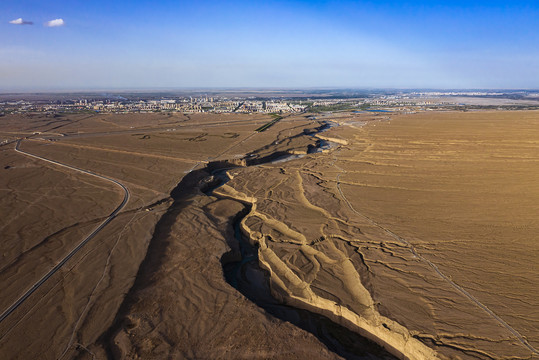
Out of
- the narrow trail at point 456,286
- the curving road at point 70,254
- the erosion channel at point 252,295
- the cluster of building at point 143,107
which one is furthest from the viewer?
the cluster of building at point 143,107

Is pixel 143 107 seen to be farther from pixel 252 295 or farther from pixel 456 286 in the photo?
pixel 456 286

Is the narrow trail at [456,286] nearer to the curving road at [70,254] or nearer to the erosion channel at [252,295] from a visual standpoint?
the erosion channel at [252,295]

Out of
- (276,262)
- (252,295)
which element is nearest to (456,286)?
(276,262)

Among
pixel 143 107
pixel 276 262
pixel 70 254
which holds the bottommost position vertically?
pixel 276 262

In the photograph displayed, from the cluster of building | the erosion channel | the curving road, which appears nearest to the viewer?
the erosion channel

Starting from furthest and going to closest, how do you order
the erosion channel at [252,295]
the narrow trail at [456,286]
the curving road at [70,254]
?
1. the curving road at [70,254]
2. the erosion channel at [252,295]
3. the narrow trail at [456,286]

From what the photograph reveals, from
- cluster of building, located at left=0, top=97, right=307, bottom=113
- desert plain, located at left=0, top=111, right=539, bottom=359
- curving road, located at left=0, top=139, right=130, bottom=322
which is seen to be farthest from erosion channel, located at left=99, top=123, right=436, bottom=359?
cluster of building, located at left=0, top=97, right=307, bottom=113

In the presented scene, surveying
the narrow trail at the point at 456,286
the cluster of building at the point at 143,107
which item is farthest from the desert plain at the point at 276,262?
the cluster of building at the point at 143,107

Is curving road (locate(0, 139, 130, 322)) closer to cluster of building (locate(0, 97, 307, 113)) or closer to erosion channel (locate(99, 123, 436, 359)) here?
erosion channel (locate(99, 123, 436, 359))

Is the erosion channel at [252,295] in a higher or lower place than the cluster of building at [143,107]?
lower
